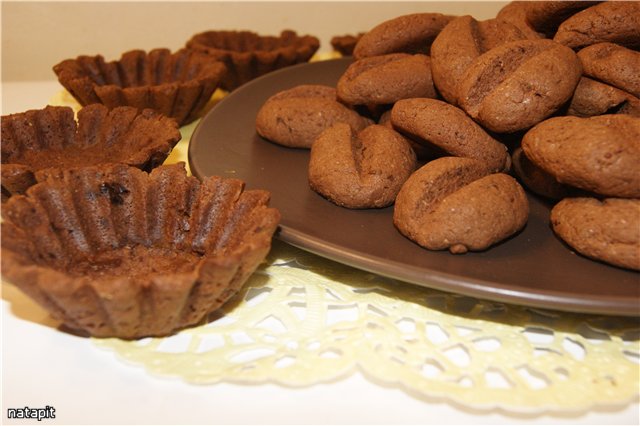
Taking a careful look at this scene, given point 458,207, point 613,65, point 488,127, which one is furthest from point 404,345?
point 613,65

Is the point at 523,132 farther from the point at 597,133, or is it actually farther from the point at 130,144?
the point at 130,144

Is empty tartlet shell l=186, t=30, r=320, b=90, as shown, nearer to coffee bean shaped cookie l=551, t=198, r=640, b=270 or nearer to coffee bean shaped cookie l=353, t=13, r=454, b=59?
coffee bean shaped cookie l=353, t=13, r=454, b=59

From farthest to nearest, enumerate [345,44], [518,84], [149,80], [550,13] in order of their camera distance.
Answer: [345,44] < [149,80] < [550,13] < [518,84]

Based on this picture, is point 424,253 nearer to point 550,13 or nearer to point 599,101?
point 599,101

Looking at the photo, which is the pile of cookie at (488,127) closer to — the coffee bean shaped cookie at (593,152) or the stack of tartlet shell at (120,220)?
the coffee bean shaped cookie at (593,152)

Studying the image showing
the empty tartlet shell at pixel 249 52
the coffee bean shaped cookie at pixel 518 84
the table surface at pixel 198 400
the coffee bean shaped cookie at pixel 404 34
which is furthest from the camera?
the empty tartlet shell at pixel 249 52

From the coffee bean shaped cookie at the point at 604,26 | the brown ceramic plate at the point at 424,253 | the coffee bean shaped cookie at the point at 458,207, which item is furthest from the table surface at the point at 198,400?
the coffee bean shaped cookie at the point at 604,26

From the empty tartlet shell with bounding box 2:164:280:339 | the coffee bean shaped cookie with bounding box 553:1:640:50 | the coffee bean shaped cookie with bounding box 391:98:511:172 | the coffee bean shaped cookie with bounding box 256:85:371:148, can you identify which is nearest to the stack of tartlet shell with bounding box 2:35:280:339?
the empty tartlet shell with bounding box 2:164:280:339
